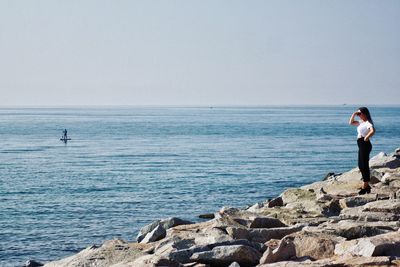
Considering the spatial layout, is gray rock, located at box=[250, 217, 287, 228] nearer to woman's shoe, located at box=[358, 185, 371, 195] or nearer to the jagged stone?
woman's shoe, located at box=[358, 185, 371, 195]

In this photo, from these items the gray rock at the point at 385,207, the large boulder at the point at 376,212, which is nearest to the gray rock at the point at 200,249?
the large boulder at the point at 376,212

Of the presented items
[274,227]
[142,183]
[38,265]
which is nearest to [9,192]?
[142,183]

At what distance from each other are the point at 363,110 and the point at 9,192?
19442 mm

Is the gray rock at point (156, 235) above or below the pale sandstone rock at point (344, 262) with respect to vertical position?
below

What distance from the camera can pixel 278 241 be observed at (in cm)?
967

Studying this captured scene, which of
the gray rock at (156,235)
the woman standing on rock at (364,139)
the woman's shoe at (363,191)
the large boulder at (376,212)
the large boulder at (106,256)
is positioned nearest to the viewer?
the large boulder at (106,256)

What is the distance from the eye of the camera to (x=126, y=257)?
9.57 m

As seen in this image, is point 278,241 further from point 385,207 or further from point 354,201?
point 354,201

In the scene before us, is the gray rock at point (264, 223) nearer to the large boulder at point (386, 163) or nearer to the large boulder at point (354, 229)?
the large boulder at point (354, 229)

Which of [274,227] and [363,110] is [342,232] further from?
[363,110]

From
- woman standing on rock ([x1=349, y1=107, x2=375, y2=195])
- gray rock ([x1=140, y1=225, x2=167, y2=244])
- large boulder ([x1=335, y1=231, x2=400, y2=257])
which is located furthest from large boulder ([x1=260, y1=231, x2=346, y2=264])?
woman standing on rock ([x1=349, y1=107, x2=375, y2=195])

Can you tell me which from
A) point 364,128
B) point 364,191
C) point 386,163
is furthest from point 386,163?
point 364,128

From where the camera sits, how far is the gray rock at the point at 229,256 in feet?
27.2

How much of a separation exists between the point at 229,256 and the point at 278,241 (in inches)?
61.4
